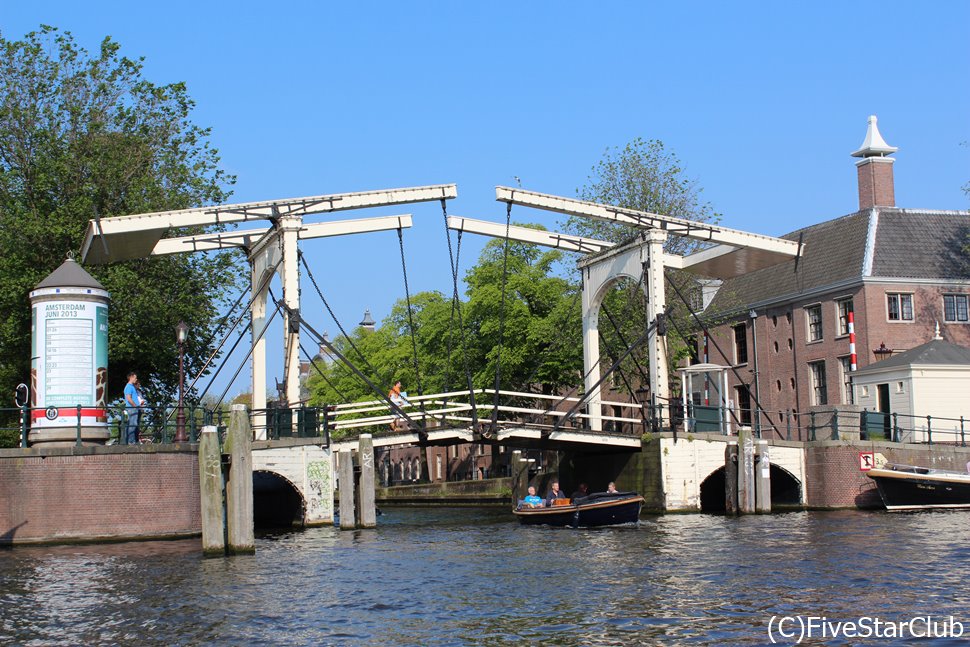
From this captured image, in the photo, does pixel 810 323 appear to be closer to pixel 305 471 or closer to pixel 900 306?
pixel 900 306

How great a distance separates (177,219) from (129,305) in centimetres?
576

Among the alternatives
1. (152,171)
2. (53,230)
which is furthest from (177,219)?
(152,171)

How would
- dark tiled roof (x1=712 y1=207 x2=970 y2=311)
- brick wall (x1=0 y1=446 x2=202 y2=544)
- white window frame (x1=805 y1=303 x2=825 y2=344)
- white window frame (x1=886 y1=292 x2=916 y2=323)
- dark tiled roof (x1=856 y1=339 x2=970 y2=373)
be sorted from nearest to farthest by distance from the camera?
1. brick wall (x1=0 y1=446 x2=202 y2=544)
2. dark tiled roof (x1=856 y1=339 x2=970 y2=373)
3. white window frame (x1=886 y1=292 x2=916 y2=323)
4. dark tiled roof (x1=712 y1=207 x2=970 y2=311)
5. white window frame (x1=805 y1=303 x2=825 y2=344)

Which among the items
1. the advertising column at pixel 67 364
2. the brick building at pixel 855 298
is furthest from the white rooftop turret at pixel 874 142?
the advertising column at pixel 67 364

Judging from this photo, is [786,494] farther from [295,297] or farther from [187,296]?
[187,296]

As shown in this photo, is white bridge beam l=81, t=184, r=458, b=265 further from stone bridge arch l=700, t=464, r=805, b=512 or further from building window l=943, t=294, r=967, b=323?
building window l=943, t=294, r=967, b=323

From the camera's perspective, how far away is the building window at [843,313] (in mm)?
42375

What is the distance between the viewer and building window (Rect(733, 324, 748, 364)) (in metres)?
48.8

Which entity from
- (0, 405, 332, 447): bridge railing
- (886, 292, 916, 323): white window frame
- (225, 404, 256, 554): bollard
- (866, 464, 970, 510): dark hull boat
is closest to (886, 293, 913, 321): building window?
(886, 292, 916, 323): white window frame

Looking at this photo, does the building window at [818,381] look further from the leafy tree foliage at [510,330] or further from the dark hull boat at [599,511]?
the dark hull boat at [599,511]

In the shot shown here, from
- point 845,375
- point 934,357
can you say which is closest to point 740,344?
point 845,375

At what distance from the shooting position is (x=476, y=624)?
12.4 metres

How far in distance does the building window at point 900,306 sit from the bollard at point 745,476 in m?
16.6

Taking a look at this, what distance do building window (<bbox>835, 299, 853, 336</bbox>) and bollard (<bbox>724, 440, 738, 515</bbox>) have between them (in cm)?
1626
